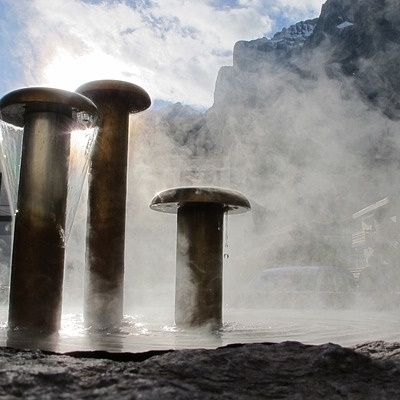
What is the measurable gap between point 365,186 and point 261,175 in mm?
4727

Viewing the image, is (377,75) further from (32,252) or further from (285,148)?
(32,252)

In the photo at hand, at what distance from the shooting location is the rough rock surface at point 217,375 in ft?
4.50

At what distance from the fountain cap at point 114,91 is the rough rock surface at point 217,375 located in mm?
2376

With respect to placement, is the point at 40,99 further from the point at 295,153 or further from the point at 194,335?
the point at 295,153

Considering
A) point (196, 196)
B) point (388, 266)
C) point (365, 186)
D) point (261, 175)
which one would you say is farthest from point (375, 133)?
point (196, 196)

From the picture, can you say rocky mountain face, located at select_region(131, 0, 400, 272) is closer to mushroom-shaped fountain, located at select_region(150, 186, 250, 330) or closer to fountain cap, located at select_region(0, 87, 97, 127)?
mushroom-shaped fountain, located at select_region(150, 186, 250, 330)

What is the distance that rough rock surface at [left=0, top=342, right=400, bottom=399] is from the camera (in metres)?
1.37

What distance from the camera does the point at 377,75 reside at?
3142cm

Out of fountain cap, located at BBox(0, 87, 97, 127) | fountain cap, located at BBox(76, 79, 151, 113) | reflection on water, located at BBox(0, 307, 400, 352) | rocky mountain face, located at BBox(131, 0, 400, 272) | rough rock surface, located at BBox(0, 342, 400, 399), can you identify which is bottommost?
reflection on water, located at BBox(0, 307, 400, 352)

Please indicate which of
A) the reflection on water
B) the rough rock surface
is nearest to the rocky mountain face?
the reflection on water

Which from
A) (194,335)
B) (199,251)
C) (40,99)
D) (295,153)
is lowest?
(194,335)

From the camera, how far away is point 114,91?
3.83 meters

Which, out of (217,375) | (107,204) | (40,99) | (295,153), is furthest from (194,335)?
(295,153)

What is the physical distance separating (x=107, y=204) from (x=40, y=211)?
911mm
